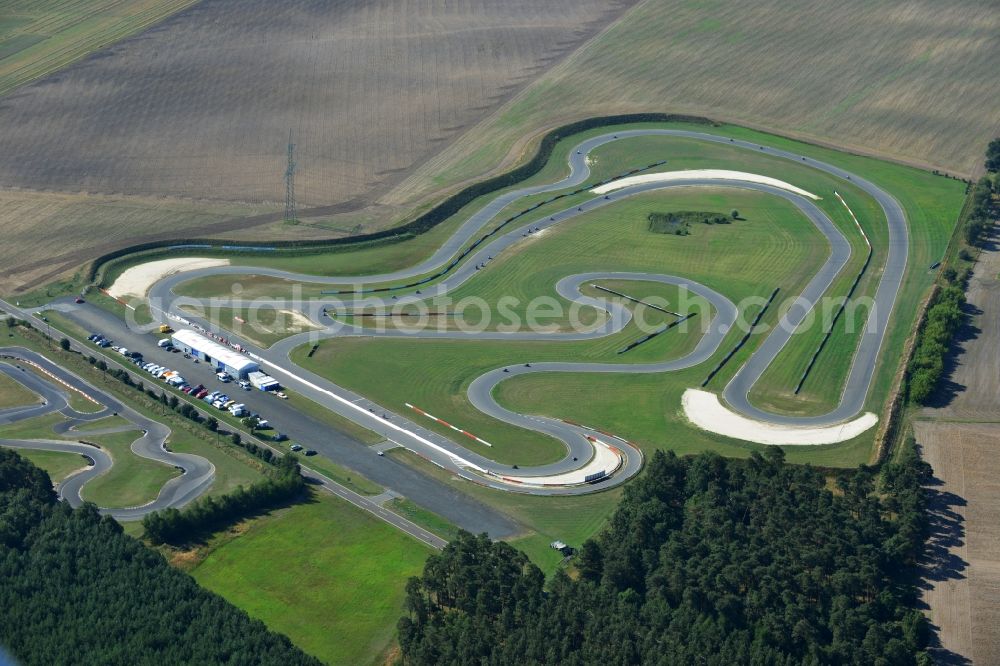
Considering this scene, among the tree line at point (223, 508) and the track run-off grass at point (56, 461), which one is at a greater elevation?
the track run-off grass at point (56, 461)

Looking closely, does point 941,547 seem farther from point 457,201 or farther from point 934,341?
point 457,201

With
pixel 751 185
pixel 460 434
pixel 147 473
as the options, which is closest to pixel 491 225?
pixel 751 185

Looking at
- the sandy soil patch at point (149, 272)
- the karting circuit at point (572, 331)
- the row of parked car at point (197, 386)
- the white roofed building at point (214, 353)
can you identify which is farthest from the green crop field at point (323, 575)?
the sandy soil patch at point (149, 272)

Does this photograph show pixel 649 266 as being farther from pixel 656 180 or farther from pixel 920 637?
pixel 920 637

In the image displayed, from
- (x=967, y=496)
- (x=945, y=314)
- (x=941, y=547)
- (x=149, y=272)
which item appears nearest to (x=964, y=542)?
(x=941, y=547)

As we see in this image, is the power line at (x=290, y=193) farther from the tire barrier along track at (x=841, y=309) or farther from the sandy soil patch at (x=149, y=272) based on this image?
the tire barrier along track at (x=841, y=309)

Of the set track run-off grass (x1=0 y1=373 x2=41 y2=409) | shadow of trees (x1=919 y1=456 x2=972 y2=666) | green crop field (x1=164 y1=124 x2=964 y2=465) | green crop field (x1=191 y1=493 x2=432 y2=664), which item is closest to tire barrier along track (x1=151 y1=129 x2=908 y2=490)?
green crop field (x1=164 y1=124 x2=964 y2=465)

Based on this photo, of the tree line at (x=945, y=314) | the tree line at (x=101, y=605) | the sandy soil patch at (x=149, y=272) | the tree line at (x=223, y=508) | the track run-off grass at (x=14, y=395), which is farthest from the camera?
the sandy soil patch at (x=149, y=272)
